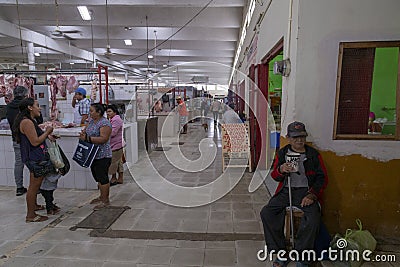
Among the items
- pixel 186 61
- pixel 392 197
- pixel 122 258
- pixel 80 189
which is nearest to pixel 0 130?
pixel 80 189

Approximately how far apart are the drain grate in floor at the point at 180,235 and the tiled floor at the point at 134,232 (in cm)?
3

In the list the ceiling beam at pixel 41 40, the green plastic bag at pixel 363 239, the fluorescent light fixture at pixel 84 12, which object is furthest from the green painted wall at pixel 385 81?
the ceiling beam at pixel 41 40

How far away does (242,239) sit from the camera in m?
3.14

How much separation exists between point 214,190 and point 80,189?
214cm

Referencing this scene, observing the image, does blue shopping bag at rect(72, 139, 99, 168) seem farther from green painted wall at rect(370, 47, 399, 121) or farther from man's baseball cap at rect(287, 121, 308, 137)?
green painted wall at rect(370, 47, 399, 121)

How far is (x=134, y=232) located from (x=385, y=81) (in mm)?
3214

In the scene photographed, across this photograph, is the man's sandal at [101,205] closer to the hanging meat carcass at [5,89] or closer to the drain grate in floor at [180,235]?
the drain grate in floor at [180,235]

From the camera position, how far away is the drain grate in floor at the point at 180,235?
3.16 meters

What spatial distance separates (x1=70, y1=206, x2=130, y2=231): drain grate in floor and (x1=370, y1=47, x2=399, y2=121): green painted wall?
3.32 meters

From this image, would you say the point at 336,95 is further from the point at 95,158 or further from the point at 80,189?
the point at 80,189

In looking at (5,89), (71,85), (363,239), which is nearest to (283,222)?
(363,239)

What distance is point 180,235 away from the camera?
323cm

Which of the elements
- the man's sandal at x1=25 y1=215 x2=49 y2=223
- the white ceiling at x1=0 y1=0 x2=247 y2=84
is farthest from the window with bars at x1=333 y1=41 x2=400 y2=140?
the white ceiling at x1=0 y1=0 x2=247 y2=84

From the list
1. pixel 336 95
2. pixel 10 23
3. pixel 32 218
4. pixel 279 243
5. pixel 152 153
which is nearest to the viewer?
pixel 279 243
